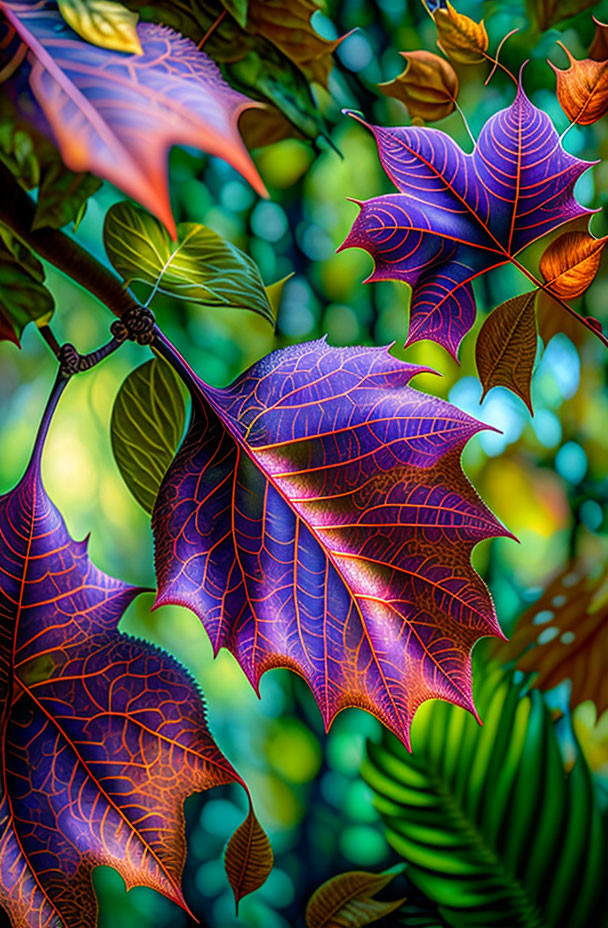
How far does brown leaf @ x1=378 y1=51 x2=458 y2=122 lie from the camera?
1.19ft

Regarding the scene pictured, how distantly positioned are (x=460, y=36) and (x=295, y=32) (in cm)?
10

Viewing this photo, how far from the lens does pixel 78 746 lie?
271mm

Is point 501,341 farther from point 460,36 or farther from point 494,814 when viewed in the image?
point 494,814

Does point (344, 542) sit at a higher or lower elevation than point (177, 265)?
lower

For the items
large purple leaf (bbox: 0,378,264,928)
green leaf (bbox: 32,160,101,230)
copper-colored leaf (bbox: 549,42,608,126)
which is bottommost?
large purple leaf (bbox: 0,378,264,928)

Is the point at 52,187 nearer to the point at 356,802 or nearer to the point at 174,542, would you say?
the point at 174,542

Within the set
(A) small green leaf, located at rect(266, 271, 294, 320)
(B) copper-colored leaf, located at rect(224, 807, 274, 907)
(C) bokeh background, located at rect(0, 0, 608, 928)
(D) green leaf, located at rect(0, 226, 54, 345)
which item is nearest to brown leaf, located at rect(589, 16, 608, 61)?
(C) bokeh background, located at rect(0, 0, 608, 928)

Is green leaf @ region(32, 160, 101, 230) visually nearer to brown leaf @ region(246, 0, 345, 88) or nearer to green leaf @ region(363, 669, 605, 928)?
brown leaf @ region(246, 0, 345, 88)

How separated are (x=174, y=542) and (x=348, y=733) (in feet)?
0.58

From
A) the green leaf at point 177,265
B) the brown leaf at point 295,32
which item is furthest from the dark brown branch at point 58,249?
the brown leaf at point 295,32

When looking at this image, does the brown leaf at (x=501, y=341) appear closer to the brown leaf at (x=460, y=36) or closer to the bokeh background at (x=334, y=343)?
the bokeh background at (x=334, y=343)

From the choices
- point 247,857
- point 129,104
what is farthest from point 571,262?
point 247,857

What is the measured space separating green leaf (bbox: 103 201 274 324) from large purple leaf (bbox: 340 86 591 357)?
5 centimetres

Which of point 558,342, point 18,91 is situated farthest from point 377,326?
point 18,91
